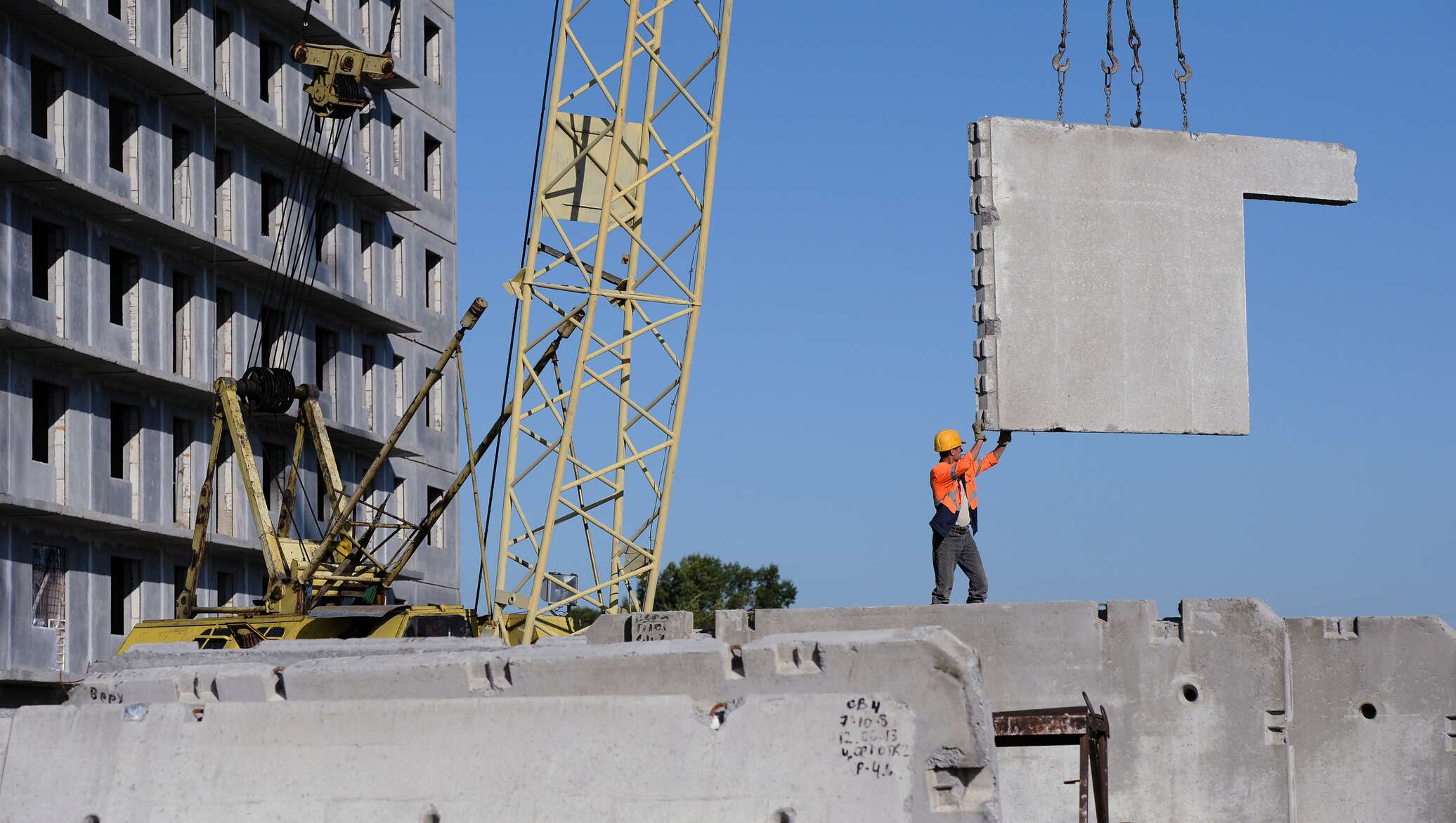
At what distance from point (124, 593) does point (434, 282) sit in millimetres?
15346

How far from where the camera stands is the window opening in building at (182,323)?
1503 inches

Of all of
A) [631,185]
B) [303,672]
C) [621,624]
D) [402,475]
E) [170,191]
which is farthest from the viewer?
[402,475]

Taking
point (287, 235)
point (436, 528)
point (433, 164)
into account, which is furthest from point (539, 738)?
point (433, 164)

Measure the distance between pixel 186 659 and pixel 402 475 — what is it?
31.1 m

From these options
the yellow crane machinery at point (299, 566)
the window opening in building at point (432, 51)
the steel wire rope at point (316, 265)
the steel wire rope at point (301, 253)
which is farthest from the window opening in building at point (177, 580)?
the window opening in building at point (432, 51)

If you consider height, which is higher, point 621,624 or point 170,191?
point 170,191

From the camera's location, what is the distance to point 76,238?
34.6m

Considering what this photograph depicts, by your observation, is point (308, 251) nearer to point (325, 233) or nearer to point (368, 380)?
point (325, 233)

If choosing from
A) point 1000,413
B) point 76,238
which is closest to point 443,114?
point 76,238

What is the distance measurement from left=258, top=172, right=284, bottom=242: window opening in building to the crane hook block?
6.53ft

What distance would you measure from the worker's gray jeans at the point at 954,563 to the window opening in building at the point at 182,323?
981 inches

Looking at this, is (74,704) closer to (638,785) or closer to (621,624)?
(638,785)

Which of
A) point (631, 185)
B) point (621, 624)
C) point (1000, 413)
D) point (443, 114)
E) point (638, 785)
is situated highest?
point (443, 114)

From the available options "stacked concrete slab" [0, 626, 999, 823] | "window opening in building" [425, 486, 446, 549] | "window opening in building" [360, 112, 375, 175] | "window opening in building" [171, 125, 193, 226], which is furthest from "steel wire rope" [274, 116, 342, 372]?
"stacked concrete slab" [0, 626, 999, 823]
